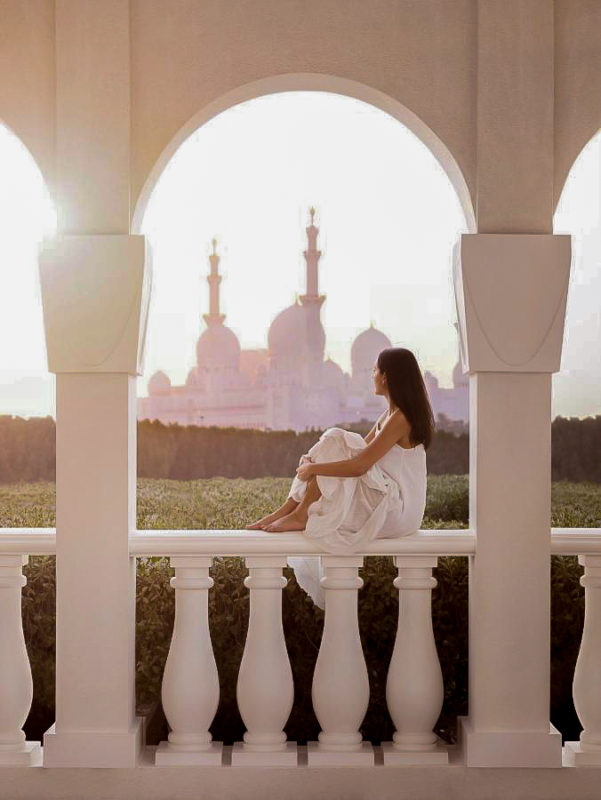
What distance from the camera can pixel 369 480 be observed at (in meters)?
4.66

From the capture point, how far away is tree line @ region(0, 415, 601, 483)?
8586 millimetres

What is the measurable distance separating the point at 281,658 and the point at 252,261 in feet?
26.9

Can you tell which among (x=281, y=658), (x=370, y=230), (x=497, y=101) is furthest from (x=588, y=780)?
(x=370, y=230)

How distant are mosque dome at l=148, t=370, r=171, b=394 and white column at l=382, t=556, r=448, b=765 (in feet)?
24.1

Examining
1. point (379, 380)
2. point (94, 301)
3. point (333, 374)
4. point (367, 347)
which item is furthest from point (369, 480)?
point (367, 347)

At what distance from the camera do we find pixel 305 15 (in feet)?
14.8

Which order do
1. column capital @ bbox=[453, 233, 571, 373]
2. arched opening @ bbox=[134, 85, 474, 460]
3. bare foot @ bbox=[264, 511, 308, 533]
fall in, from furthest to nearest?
arched opening @ bbox=[134, 85, 474, 460] < bare foot @ bbox=[264, 511, 308, 533] < column capital @ bbox=[453, 233, 571, 373]

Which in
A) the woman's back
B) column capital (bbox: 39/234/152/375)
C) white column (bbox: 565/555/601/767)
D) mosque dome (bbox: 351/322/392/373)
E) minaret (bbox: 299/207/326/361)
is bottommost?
white column (bbox: 565/555/601/767)

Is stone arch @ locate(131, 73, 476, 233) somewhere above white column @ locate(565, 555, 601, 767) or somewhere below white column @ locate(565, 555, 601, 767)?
above

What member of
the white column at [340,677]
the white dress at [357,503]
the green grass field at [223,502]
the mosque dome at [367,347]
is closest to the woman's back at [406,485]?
the white dress at [357,503]

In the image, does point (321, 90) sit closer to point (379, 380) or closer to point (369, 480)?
point (379, 380)

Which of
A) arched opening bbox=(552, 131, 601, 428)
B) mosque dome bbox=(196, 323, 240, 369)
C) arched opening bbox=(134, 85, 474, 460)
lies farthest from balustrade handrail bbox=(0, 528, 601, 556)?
mosque dome bbox=(196, 323, 240, 369)

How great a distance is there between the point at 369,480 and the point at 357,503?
13 centimetres

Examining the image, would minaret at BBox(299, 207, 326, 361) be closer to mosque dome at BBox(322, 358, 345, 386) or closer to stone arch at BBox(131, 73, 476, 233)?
mosque dome at BBox(322, 358, 345, 386)
